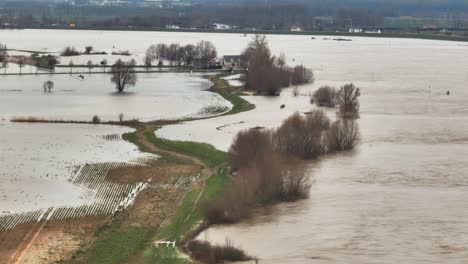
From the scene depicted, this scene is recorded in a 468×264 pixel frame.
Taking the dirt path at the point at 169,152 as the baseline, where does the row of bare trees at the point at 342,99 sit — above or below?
above

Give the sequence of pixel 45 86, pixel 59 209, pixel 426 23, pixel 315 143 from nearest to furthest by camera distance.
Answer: pixel 59 209 → pixel 315 143 → pixel 45 86 → pixel 426 23

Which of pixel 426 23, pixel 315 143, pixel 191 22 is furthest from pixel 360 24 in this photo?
pixel 315 143

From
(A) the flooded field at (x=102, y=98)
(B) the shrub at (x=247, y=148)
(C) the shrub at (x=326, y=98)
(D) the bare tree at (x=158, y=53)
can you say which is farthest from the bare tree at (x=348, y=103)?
(D) the bare tree at (x=158, y=53)

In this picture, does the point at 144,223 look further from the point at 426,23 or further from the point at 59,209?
the point at 426,23

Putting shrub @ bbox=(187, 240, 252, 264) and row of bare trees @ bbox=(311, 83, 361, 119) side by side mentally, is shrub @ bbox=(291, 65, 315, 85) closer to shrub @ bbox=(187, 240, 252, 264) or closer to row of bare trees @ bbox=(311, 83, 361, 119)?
row of bare trees @ bbox=(311, 83, 361, 119)

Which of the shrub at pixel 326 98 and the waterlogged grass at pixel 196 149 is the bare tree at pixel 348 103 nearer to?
the shrub at pixel 326 98

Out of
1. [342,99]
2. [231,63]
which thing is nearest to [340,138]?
[342,99]
